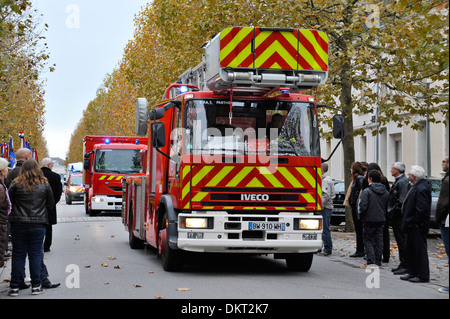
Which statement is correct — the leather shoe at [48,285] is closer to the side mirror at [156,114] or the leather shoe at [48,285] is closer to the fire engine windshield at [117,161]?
the side mirror at [156,114]

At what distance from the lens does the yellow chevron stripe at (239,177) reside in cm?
1092

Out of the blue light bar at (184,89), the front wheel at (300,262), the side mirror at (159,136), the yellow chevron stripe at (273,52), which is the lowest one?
the front wheel at (300,262)

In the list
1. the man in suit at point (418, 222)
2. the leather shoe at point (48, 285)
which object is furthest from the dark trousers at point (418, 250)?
the leather shoe at point (48, 285)

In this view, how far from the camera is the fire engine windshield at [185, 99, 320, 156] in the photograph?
11047mm

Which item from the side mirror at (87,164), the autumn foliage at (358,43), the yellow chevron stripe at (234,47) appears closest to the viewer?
the yellow chevron stripe at (234,47)

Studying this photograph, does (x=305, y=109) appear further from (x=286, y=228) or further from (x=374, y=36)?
(x=374, y=36)

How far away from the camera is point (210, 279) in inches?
429

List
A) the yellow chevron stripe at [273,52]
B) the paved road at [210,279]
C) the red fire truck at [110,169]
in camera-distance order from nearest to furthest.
→ the paved road at [210,279] → the yellow chevron stripe at [273,52] → the red fire truck at [110,169]

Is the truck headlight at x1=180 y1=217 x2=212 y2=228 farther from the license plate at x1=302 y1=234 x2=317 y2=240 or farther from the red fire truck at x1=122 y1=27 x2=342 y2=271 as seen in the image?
the license plate at x1=302 y1=234 x2=317 y2=240

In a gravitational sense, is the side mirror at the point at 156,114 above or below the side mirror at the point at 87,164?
above

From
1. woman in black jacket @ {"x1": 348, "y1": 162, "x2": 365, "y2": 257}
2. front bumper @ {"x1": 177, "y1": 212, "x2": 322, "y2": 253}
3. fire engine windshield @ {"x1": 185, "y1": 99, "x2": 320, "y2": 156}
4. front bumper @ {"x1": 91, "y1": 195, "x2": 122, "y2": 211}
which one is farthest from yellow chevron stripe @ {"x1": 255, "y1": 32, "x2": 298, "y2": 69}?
front bumper @ {"x1": 91, "y1": 195, "x2": 122, "y2": 211}

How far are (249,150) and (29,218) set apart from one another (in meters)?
3.45

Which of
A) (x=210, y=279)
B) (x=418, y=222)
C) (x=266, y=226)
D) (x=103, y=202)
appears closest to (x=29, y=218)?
(x=210, y=279)

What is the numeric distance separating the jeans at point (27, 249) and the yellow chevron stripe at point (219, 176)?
8.61ft
